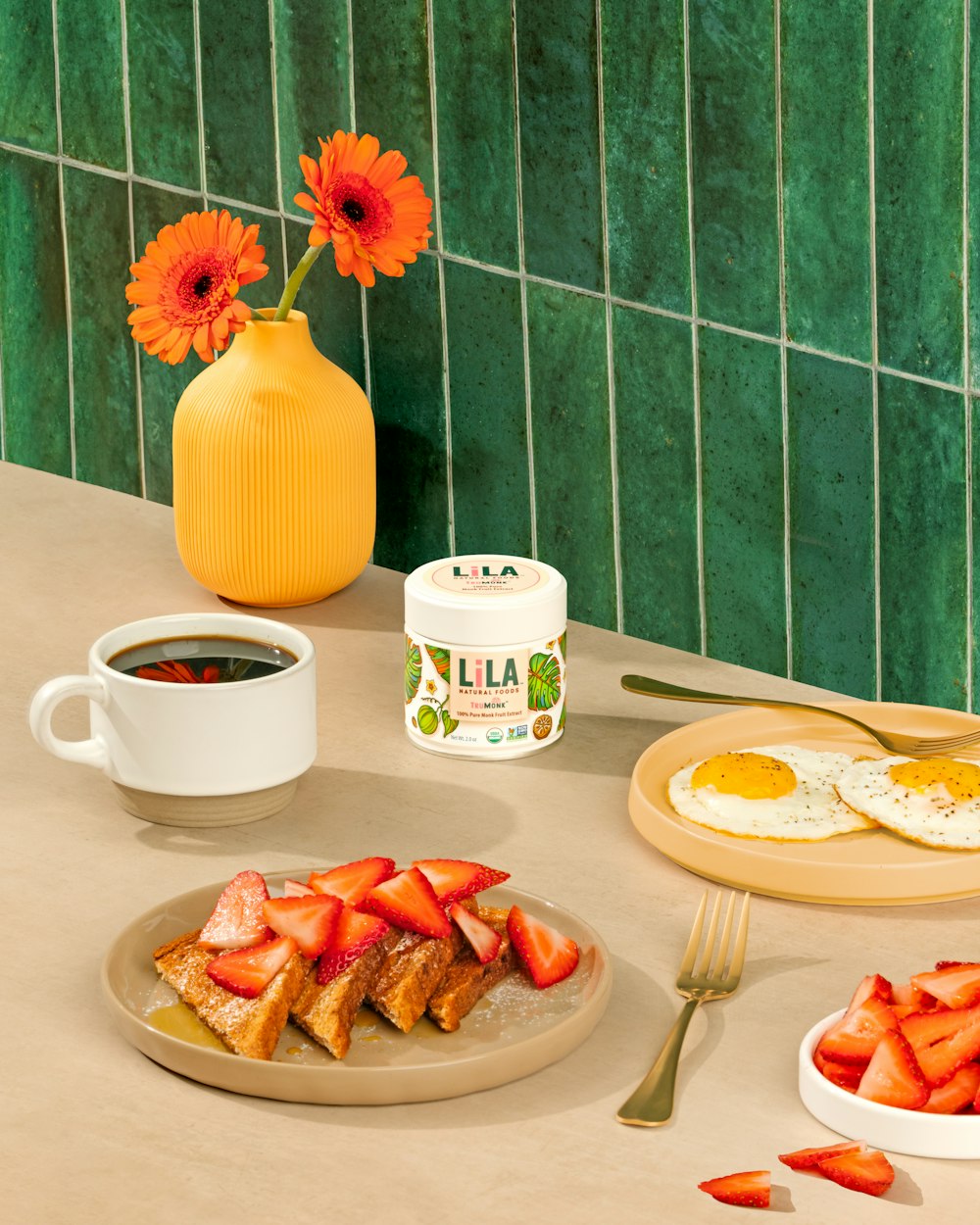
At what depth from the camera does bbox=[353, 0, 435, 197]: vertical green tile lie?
183cm

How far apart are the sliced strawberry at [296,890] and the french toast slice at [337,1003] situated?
0.22 ft

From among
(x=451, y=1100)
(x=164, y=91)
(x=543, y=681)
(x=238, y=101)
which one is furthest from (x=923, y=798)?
(x=164, y=91)

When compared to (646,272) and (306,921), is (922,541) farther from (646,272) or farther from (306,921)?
(306,921)

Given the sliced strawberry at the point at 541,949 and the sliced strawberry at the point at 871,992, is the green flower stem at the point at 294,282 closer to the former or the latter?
the sliced strawberry at the point at 541,949

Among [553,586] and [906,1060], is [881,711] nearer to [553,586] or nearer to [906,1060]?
[553,586]

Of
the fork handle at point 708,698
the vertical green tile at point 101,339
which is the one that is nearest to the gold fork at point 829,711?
the fork handle at point 708,698

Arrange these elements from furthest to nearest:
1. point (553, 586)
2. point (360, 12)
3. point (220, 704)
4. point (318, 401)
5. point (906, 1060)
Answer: point (360, 12), point (318, 401), point (553, 586), point (220, 704), point (906, 1060)

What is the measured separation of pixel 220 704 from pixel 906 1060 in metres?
0.52

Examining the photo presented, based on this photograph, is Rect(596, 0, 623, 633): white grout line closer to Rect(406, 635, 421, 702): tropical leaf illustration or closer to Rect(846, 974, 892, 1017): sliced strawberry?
Rect(406, 635, 421, 702): tropical leaf illustration

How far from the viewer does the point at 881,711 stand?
1.52 m

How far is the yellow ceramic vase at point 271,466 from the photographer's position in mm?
1730

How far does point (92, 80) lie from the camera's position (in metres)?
2.13

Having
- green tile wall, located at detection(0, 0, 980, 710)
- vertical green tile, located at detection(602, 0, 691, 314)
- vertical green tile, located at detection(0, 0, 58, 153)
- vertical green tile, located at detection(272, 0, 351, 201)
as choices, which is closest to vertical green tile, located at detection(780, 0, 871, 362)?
green tile wall, located at detection(0, 0, 980, 710)

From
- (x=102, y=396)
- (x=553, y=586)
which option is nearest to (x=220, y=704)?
(x=553, y=586)
